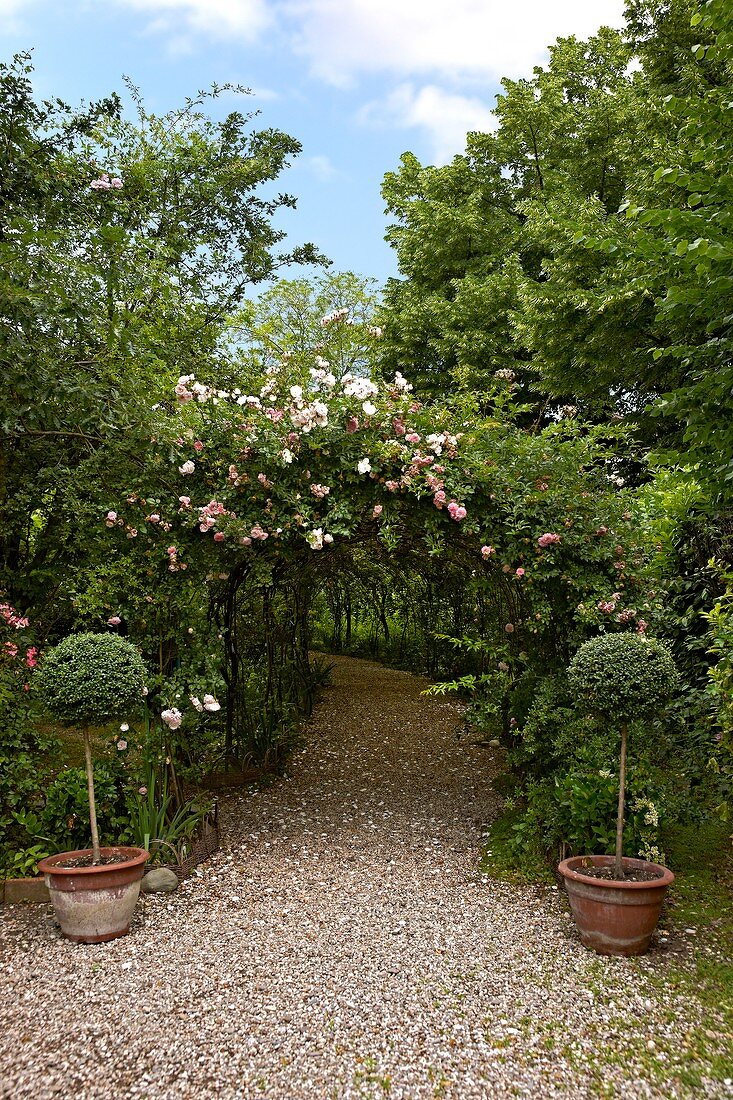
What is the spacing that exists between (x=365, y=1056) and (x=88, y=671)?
1.91 metres

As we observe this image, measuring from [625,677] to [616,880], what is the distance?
895 millimetres

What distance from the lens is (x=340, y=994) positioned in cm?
267

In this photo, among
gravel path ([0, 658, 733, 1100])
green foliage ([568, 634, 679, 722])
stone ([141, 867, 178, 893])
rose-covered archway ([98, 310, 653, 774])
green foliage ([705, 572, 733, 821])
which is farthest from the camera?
rose-covered archway ([98, 310, 653, 774])

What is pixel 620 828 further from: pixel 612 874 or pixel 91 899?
pixel 91 899

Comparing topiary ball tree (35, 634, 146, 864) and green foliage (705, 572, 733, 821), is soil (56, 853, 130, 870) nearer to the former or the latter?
topiary ball tree (35, 634, 146, 864)

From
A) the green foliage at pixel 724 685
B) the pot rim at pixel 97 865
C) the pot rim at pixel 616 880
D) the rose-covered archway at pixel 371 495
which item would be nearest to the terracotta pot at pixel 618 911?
the pot rim at pixel 616 880

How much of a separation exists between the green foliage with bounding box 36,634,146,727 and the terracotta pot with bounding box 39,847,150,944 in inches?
25.1

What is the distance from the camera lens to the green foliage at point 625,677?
312 centimetres

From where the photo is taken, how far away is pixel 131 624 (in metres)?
4.20

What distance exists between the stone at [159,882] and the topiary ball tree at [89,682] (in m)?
0.49

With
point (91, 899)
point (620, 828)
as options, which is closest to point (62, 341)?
point (91, 899)

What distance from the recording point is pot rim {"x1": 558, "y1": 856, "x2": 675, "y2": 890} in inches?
117

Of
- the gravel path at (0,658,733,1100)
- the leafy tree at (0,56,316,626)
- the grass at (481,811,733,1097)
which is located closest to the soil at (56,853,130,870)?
the gravel path at (0,658,733,1100)

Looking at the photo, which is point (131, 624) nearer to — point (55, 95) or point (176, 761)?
point (176, 761)
